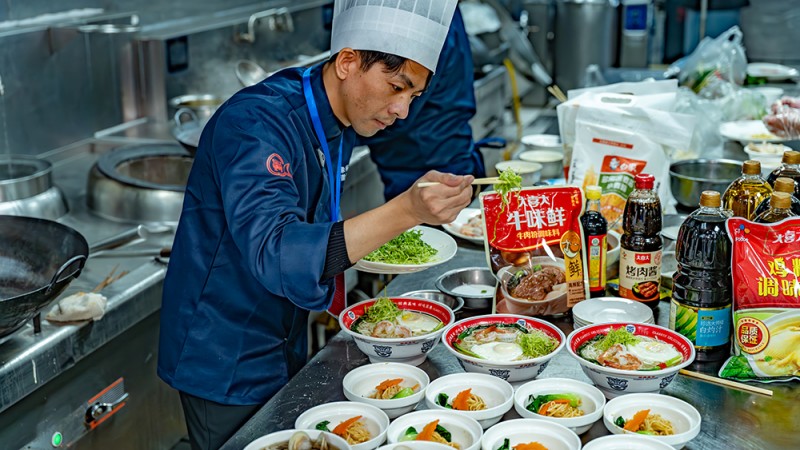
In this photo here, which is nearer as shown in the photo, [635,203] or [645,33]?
[635,203]

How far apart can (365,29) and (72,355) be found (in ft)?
4.26

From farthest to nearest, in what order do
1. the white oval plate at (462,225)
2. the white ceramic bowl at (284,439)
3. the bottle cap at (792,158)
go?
the white oval plate at (462,225) → the bottle cap at (792,158) → the white ceramic bowl at (284,439)

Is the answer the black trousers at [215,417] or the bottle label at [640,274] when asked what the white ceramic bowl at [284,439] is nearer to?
the black trousers at [215,417]

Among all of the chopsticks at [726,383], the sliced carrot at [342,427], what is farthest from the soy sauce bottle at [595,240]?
the sliced carrot at [342,427]

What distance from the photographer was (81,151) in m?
3.96

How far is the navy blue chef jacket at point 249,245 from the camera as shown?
5.42 ft

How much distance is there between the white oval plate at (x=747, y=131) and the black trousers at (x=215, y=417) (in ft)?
8.25

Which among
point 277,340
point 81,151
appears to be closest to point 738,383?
point 277,340

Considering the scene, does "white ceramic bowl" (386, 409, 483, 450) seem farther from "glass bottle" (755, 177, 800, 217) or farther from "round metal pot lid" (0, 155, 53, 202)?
"round metal pot lid" (0, 155, 53, 202)

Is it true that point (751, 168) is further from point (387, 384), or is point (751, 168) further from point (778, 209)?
point (387, 384)

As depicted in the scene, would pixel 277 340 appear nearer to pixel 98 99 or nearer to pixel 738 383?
pixel 738 383

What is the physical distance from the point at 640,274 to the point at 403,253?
0.61m

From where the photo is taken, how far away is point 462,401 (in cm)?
169

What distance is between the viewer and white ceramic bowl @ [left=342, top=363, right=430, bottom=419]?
5.47ft
